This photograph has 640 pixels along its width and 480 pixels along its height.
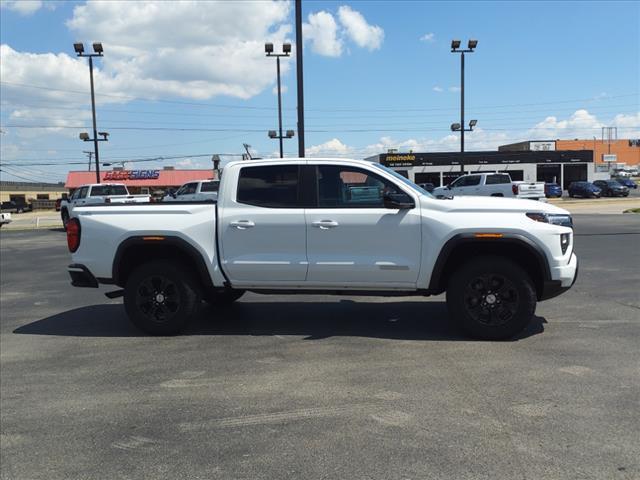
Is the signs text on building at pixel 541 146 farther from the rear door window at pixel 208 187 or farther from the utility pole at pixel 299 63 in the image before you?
the utility pole at pixel 299 63

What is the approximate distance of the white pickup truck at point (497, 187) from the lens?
26.5 meters

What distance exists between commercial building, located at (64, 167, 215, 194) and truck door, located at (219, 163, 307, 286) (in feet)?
220

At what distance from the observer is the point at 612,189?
2005 inches

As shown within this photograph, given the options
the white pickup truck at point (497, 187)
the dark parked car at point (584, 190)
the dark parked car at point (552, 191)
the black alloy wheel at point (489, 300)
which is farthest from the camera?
the dark parked car at point (552, 191)

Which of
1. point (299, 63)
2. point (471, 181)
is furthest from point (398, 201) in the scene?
point (471, 181)

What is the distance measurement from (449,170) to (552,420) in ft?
200

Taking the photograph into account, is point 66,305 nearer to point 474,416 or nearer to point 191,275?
point 191,275

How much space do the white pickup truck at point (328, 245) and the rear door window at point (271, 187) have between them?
0.5 inches

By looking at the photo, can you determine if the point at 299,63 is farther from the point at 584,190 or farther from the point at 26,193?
the point at 26,193

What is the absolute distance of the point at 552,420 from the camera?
12.3ft

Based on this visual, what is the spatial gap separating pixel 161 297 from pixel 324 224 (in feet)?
6.88

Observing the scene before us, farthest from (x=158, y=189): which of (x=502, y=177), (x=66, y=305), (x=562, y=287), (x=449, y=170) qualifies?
(x=562, y=287)

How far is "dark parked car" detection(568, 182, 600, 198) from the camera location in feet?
163

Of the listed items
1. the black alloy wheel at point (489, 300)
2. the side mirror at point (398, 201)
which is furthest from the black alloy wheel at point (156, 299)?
the black alloy wheel at point (489, 300)
